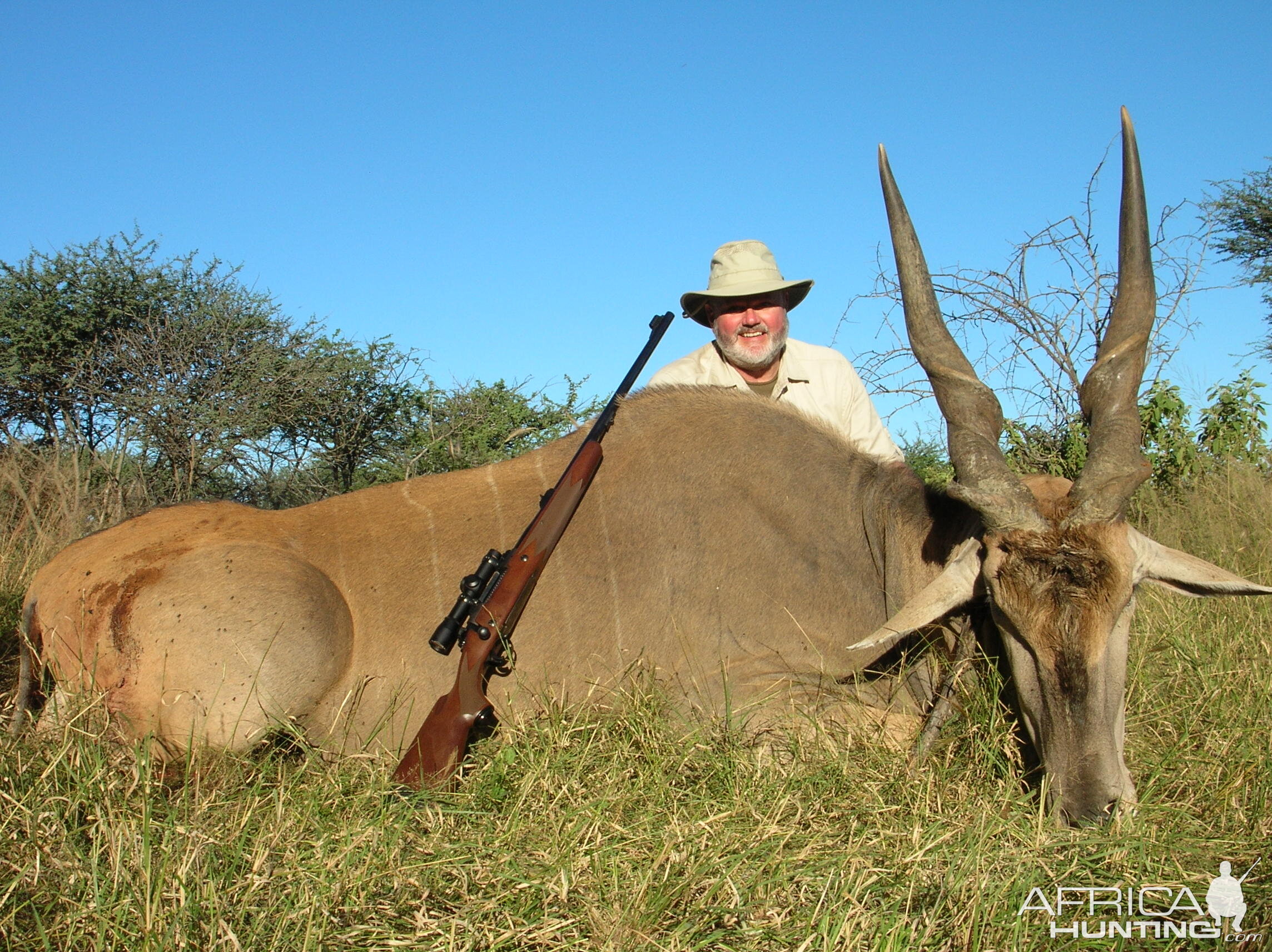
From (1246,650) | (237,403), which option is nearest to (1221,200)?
(1246,650)

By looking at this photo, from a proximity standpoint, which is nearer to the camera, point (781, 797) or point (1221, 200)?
point (781, 797)

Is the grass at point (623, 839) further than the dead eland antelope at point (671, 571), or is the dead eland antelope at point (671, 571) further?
the dead eland antelope at point (671, 571)

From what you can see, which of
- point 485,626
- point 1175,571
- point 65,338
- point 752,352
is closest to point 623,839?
point 485,626

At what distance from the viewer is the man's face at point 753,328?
4.87 meters

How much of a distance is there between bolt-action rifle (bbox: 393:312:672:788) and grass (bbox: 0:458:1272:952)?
0.11m

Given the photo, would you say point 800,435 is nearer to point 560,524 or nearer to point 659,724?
point 560,524

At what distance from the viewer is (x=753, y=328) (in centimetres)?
489

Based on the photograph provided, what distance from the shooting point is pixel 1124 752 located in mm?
3059

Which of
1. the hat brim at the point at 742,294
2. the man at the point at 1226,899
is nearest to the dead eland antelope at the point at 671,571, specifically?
the man at the point at 1226,899

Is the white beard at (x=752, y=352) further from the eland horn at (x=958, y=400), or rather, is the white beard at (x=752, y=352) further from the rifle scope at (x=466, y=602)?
the rifle scope at (x=466, y=602)

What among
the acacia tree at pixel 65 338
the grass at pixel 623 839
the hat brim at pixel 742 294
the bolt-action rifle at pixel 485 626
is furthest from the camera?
the acacia tree at pixel 65 338

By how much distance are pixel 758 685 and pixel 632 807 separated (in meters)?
0.83

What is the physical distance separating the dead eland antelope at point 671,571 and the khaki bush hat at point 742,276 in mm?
1008

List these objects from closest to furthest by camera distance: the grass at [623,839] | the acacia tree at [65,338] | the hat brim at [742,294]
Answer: the grass at [623,839] → the hat brim at [742,294] → the acacia tree at [65,338]
